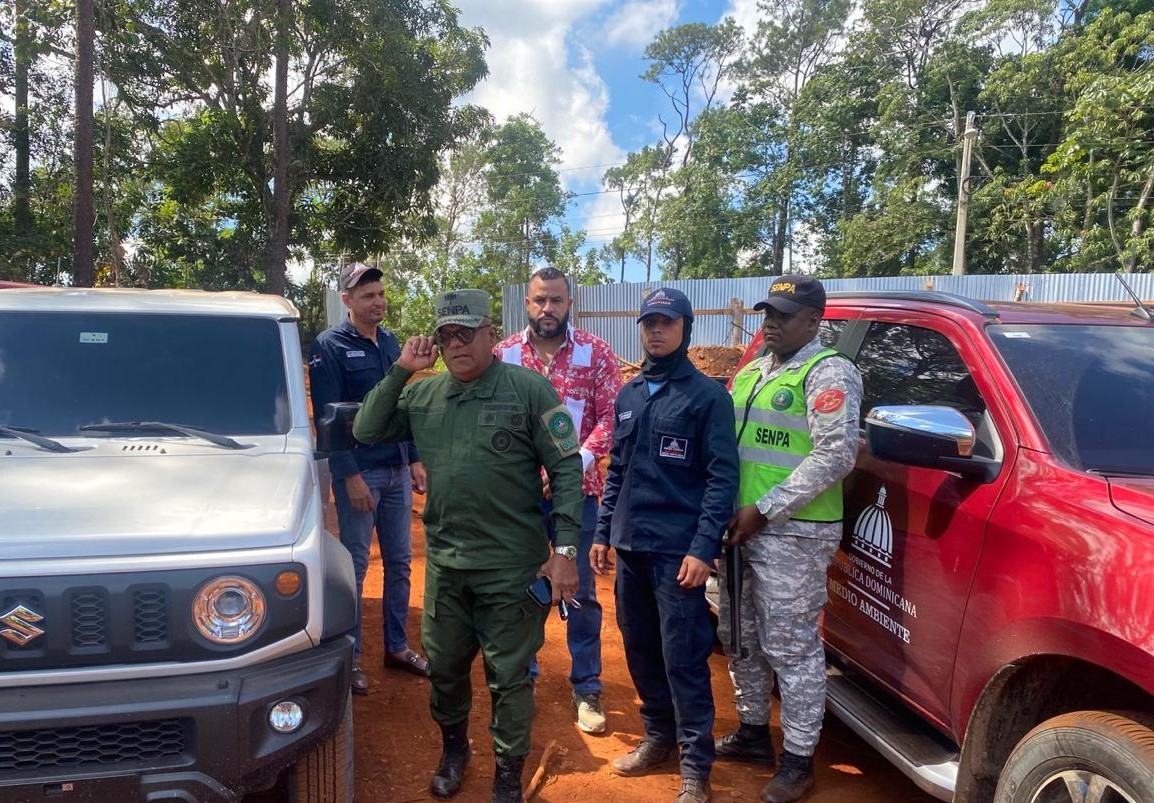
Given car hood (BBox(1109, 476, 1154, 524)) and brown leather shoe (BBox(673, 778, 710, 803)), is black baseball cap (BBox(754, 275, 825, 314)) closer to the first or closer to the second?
car hood (BBox(1109, 476, 1154, 524))

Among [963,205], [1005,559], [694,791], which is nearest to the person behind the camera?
[1005,559]

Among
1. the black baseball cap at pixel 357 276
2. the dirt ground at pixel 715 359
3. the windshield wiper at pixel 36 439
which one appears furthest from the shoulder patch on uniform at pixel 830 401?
the dirt ground at pixel 715 359

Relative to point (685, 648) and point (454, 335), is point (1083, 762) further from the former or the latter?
point (454, 335)

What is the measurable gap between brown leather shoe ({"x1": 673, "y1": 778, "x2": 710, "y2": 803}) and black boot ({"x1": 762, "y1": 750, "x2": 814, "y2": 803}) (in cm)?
24

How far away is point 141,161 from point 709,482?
1779 cm

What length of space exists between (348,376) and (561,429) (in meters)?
1.62

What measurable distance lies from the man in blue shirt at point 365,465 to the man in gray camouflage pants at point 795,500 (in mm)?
1653

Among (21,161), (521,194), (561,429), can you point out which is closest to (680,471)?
(561,429)

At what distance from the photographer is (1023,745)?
219cm

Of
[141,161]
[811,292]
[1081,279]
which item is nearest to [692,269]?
[1081,279]

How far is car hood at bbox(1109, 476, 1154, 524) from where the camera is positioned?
202 centimetres

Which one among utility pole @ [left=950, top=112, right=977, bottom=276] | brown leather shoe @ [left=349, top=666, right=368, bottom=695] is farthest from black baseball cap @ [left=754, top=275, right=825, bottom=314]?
utility pole @ [left=950, top=112, right=977, bottom=276]

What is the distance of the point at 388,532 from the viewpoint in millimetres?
4156

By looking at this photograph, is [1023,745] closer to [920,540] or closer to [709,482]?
[920,540]
